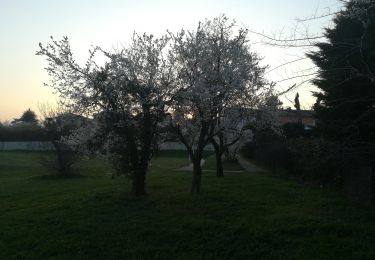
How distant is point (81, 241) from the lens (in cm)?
855

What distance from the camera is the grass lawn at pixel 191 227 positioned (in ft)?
25.0

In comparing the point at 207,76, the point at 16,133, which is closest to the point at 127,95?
the point at 207,76

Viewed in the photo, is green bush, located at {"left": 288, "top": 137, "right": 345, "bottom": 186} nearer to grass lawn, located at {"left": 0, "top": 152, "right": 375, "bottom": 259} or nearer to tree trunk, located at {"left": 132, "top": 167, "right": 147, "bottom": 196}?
grass lawn, located at {"left": 0, "top": 152, "right": 375, "bottom": 259}

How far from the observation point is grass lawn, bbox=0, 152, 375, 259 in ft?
25.0

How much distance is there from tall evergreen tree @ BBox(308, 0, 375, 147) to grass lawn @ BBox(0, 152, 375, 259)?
1.83 m

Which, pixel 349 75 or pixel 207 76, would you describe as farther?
pixel 207 76

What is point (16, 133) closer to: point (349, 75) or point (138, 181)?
point (138, 181)

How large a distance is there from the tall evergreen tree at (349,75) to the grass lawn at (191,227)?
1.83m

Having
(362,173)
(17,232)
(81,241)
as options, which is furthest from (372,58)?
(17,232)

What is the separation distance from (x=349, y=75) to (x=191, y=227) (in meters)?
4.11

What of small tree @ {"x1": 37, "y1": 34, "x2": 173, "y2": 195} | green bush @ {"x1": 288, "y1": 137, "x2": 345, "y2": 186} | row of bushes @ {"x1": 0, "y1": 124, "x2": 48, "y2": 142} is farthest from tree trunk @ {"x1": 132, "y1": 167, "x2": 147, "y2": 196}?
row of bushes @ {"x1": 0, "y1": 124, "x2": 48, "y2": 142}

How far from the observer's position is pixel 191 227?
8.99m

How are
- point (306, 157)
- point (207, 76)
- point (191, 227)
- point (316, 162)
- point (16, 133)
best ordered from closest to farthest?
point (191, 227) → point (207, 76) → point (316, 162) → point (306, 157) → point (16, 133)

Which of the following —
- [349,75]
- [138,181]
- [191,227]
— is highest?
[349,75]
